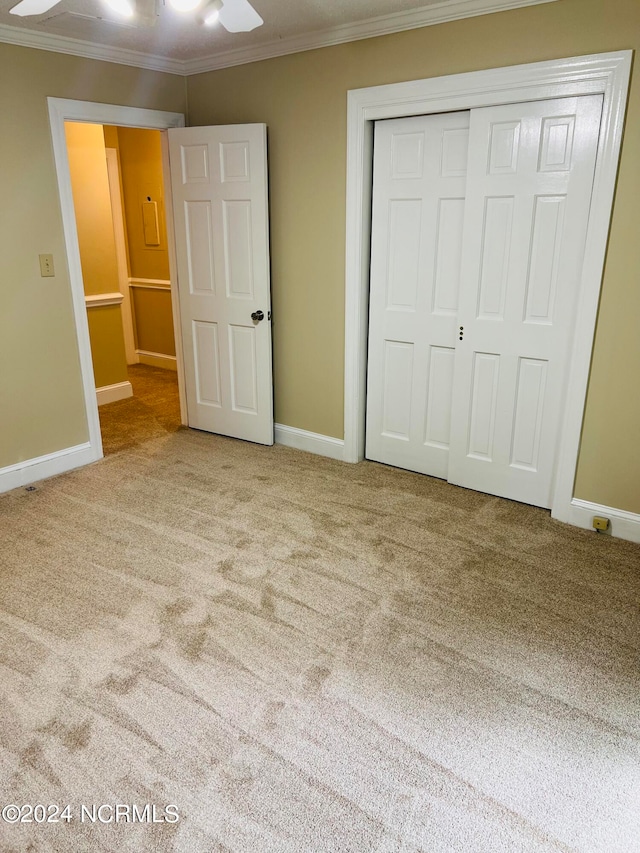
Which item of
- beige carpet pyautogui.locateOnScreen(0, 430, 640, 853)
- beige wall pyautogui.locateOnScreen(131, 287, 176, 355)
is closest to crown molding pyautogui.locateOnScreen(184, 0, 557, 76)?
beige carpet pyautogui.locateOnScreen(0, 430, 640, 853)

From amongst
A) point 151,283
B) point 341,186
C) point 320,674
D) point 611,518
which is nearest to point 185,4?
point 341,186

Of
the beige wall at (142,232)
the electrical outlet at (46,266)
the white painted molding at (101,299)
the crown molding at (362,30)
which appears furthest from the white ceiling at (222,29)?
the beige wall at (142,232)

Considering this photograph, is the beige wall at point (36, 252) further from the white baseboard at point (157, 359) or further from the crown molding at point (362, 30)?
the white baseboard at point (157, 359)

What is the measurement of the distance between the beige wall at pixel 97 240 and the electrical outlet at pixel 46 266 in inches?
49.3

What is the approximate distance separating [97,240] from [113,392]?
124 cm

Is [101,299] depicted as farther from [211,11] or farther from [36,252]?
[211,11]

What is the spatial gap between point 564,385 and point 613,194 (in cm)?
90

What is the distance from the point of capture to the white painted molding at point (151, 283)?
605cm

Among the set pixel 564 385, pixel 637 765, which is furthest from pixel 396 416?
pixel 637 765

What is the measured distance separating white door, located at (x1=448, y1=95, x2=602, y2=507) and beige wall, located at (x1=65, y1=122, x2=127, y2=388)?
9.91 feet

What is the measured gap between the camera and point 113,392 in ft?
17.2

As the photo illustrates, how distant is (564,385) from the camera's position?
3.07 meters

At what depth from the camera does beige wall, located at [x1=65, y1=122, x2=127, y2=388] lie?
15.4 feet

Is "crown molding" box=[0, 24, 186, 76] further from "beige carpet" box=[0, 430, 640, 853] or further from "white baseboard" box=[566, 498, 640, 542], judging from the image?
"white baseboard" box=[566, 498, 640, 542]
